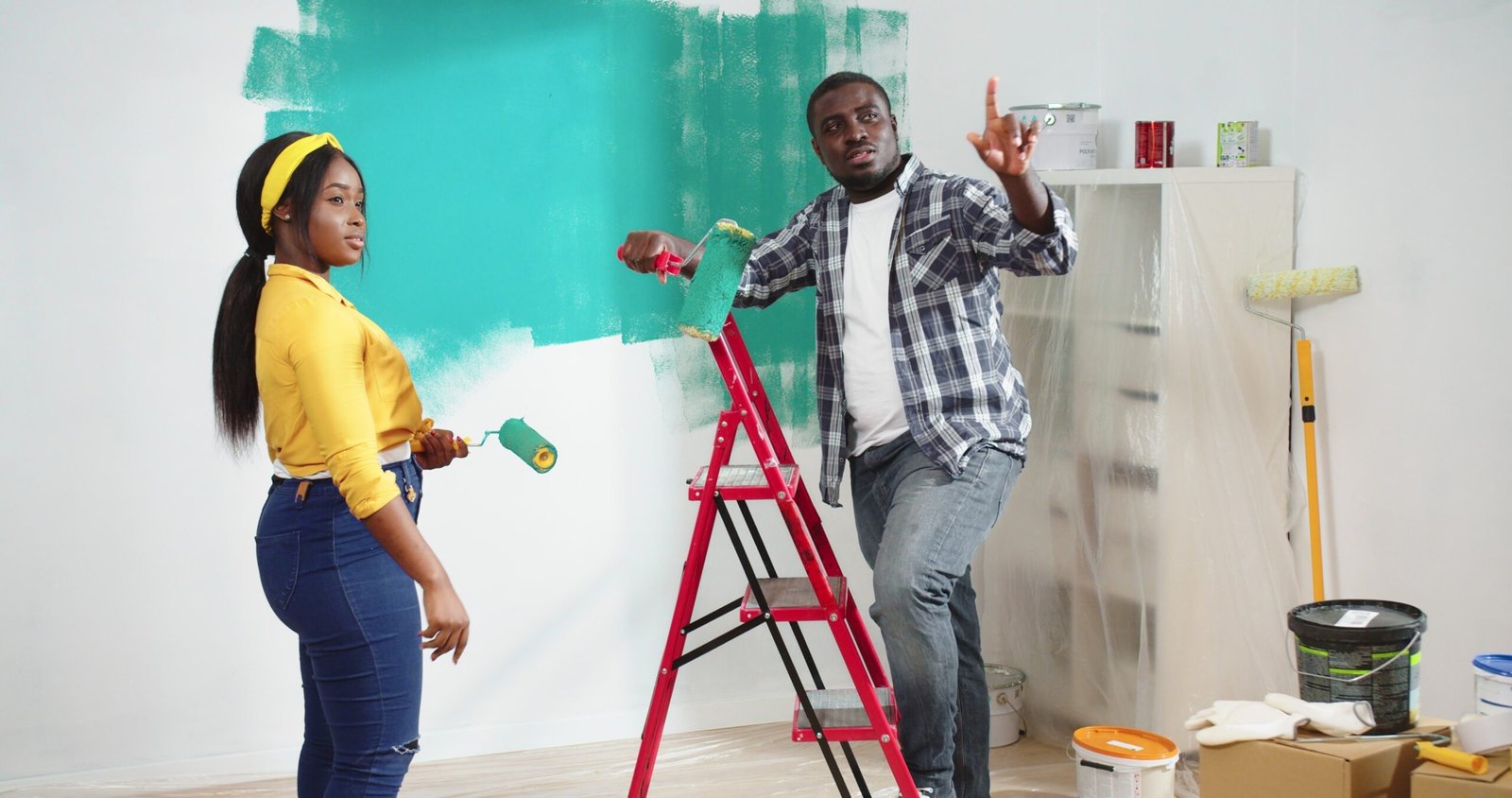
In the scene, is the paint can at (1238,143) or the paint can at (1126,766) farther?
the paint can at (1238,143)

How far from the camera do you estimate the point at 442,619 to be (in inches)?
58.4

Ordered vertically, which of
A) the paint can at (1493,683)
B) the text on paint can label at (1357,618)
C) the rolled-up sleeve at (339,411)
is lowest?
the paint can at (1493,683)

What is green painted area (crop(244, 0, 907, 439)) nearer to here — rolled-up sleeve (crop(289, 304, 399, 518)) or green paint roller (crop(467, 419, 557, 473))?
green paint roller (crop(467, 419, 557, 473))

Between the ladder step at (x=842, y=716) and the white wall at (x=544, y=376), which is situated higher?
the white wall at (x=544, y=376)

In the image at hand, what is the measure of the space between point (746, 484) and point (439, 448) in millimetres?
524

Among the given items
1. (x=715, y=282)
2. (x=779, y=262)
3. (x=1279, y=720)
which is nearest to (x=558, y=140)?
(x=779, y=262)

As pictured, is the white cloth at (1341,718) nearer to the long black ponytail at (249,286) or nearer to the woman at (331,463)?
the woman at (331,463)

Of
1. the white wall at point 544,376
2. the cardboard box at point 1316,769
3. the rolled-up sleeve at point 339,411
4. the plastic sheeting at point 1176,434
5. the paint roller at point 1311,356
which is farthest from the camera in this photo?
the plastic sheeting at point 1176,434

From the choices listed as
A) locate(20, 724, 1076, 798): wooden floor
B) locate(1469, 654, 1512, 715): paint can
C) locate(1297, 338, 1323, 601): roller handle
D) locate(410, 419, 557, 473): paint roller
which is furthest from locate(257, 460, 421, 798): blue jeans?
locate(1297, 338, 1323, 601): roller handle

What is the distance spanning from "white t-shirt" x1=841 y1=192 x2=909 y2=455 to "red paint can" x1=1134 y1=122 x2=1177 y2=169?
0.89m

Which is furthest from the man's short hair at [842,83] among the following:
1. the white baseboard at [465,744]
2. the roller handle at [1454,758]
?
the white baseboard at [465,744]

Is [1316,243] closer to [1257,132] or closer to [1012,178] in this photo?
[1257,132]

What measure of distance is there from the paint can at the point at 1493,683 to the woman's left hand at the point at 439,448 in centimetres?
162

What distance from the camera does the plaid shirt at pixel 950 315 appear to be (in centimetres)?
201
